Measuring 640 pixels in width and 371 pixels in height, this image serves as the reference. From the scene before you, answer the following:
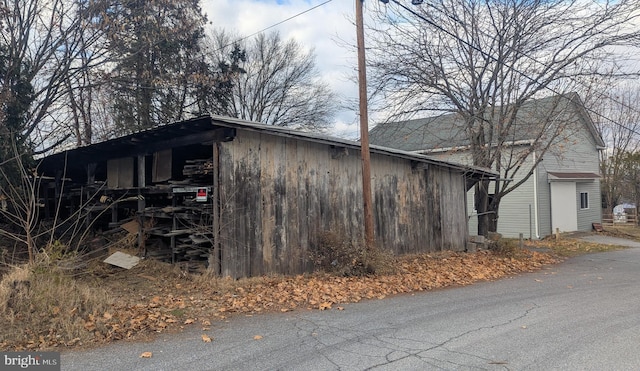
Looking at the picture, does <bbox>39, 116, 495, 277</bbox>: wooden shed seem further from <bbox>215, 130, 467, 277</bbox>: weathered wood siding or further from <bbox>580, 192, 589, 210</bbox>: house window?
<bbox>580, 192, 589, 210</bbox>: house window

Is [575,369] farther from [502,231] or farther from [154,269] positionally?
[502,231]

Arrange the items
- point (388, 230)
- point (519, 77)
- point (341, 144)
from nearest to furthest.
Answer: point (341, 144), point (388, 230), point (519, 77)

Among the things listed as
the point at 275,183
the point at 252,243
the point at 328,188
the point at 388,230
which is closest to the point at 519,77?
the point at 388,230

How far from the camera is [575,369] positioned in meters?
4.12

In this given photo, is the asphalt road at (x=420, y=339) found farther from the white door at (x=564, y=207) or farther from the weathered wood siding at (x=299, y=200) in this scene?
the white door at (x=564, y=207)

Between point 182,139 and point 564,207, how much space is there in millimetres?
19033

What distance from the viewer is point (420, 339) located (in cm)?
509

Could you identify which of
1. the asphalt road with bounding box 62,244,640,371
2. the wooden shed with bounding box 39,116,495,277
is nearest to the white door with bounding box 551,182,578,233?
the wooden shed with bounding box 39,116,495,277

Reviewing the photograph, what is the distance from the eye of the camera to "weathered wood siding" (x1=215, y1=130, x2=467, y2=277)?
820 cm

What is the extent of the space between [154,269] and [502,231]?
16629mm

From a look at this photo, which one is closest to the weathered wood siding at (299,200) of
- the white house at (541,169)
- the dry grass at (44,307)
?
the dry grass at (44,307)

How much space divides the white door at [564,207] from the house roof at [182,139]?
1097 centimetres

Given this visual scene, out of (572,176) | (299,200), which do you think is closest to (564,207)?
(572,176)

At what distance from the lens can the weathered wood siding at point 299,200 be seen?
26.9ft
